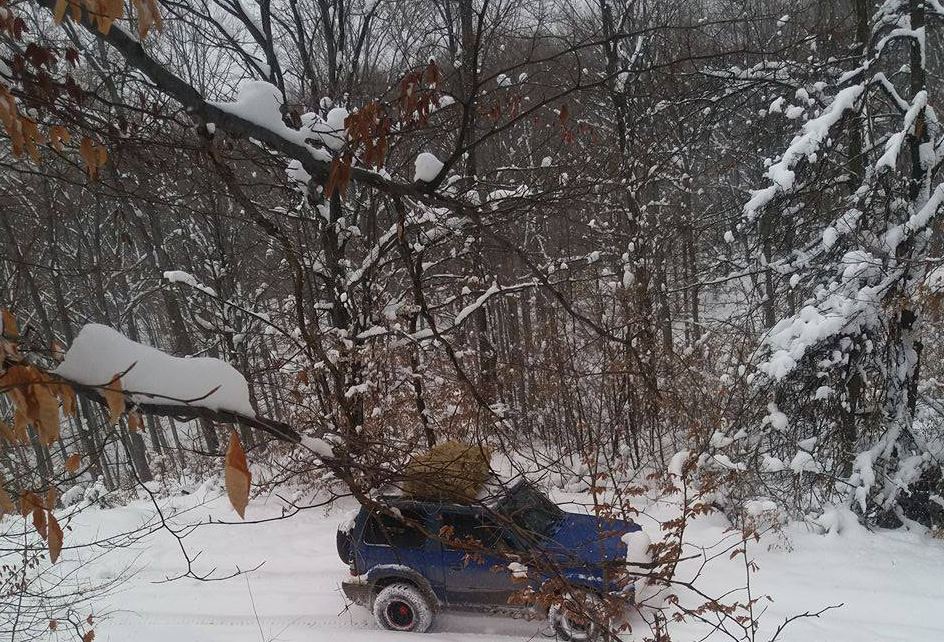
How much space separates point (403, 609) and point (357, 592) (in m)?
0.55

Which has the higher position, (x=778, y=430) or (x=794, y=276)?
(x=794, y=276)

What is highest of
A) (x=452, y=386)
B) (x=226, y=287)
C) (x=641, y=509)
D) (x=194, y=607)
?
(x=226, y=287)

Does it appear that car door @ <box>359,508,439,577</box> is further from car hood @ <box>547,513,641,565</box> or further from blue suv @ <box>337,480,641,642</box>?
car hood @ <box>547,513,641,565</box>

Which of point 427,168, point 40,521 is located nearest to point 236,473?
point 40,521

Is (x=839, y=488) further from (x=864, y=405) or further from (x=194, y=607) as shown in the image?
(x=194, y=607)

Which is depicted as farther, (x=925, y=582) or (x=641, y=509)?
(x=641, y=509)

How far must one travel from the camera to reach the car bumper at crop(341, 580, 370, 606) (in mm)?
6164

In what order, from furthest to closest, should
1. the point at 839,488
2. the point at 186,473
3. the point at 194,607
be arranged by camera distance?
the point at 186,473 → the point at 839,488 → the point at 194,607

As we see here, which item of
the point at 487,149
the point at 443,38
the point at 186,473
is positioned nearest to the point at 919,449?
the point at 443,38

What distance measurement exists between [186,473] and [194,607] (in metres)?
7.71

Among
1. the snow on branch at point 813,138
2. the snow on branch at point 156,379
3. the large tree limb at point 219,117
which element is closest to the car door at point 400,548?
the large tree limb at point 219,117

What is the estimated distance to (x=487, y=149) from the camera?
15430 millimetres

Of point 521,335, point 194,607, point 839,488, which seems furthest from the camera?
point 521,335

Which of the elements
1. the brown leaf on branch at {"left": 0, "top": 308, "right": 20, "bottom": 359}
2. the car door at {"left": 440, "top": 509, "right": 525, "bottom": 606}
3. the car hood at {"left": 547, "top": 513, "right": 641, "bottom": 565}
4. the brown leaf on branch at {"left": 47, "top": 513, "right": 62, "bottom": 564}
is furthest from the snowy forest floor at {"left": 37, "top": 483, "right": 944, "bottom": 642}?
the brown leaf on branch at {"left": 0, "top": 308, "right": 20, "bottom": 359}
